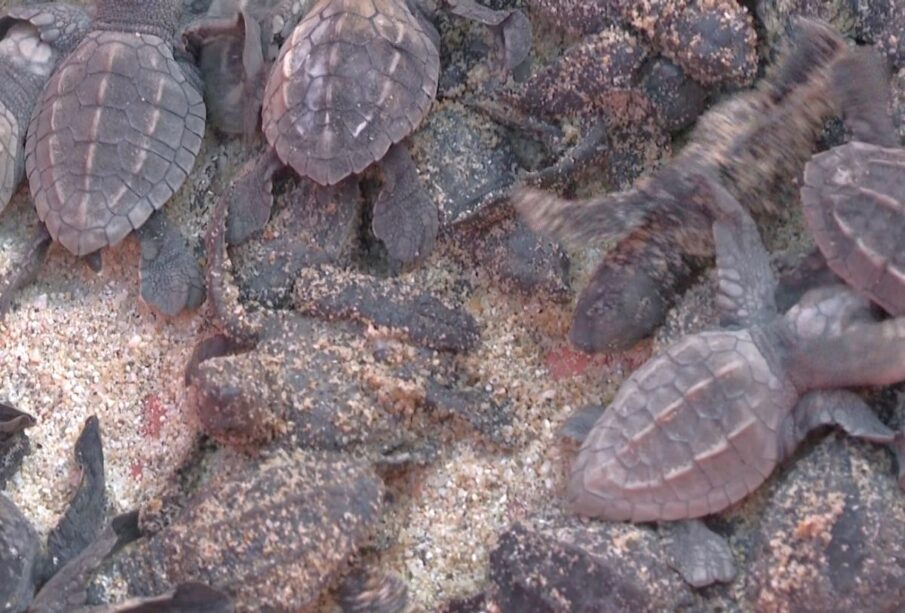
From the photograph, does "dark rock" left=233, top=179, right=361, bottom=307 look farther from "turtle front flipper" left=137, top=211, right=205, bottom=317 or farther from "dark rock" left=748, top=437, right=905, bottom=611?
"dark rock" left=748, top=437, right=905, bottom=611

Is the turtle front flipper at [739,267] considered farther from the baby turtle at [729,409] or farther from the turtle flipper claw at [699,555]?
the turtle flipper claw at [699,555]

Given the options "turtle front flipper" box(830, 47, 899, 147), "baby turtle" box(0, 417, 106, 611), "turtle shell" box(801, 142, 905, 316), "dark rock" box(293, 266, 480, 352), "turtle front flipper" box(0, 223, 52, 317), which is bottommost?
"baby turtle" box(0, 417, 106, 611)

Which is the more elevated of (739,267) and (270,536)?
(739,267)

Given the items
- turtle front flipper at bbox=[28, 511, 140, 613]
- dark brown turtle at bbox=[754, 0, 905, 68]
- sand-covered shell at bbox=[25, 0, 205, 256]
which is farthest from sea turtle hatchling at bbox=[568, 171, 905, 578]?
sand-covered shell at bbox=[25, 0, 205, 256]

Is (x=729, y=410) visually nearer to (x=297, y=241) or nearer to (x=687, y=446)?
(x=687, y=446)

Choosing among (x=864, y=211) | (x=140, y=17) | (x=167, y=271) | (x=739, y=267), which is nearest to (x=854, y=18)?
(x=864, y=211)

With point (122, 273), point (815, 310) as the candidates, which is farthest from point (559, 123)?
point (122, 273)

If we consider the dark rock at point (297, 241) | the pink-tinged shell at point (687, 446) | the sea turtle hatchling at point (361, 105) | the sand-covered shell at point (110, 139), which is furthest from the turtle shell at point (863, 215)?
the sand-covered shell at point (110, 139)
